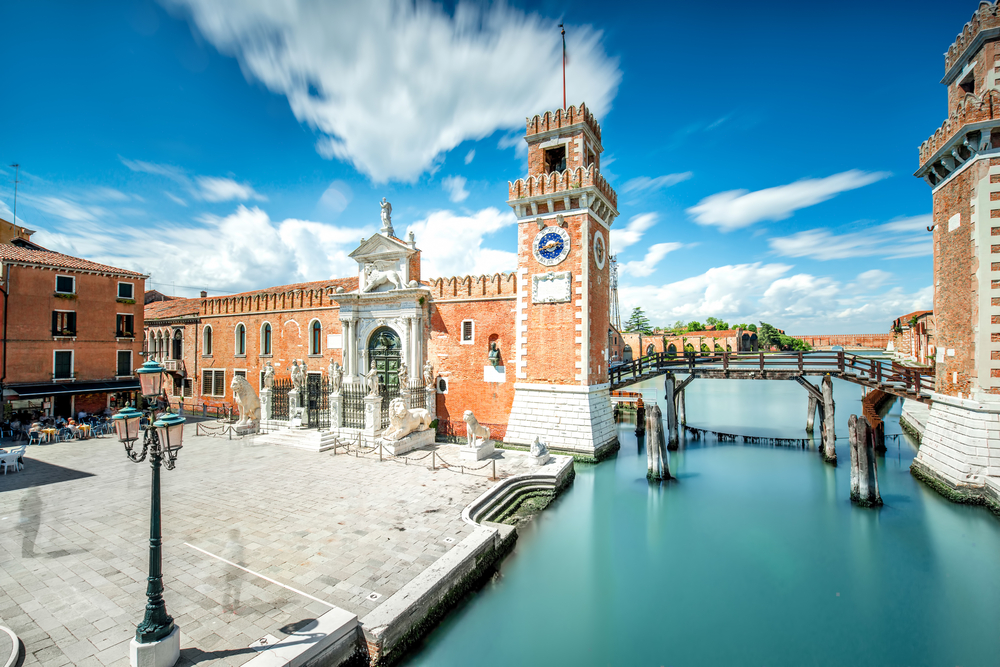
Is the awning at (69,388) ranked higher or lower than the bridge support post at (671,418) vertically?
higher

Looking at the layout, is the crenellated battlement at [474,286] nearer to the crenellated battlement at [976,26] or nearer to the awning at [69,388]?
the crenellated battlement at [976,26]

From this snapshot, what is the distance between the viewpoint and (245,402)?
62.0 ft

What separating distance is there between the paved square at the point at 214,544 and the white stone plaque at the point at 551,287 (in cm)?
661

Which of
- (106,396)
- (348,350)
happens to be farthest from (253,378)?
(348,350)

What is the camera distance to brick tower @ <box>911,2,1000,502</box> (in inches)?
445

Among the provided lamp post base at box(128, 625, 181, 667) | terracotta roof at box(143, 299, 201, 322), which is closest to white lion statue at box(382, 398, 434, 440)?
lamp post base at box(128, 625, 181, 667)

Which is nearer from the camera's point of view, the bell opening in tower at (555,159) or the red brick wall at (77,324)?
the bell opening in tower at (555,159)

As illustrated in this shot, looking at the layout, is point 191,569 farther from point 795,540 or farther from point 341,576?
point 795,540

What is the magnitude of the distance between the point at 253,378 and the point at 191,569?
66.7 ft

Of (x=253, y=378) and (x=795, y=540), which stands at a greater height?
(x=253, y=378)

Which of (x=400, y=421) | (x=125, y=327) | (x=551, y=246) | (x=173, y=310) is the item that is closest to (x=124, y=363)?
(x=125, y=327)

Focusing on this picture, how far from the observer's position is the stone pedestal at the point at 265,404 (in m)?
18.8


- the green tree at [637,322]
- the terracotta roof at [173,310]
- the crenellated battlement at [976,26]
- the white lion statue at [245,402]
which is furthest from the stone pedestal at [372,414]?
the green tree at [637,322]

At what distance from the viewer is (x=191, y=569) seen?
712 centimetres
